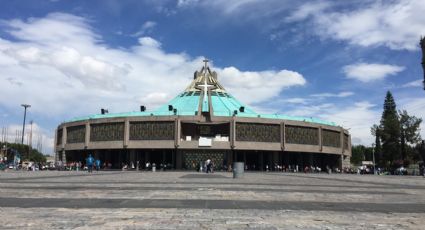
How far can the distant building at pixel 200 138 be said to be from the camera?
6825 centimetres

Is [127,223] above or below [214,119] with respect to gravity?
below

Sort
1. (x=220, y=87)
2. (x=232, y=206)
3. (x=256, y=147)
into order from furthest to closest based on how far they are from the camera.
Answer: (x=220, y=87), (x=256, y=147), (x=232, y=206)

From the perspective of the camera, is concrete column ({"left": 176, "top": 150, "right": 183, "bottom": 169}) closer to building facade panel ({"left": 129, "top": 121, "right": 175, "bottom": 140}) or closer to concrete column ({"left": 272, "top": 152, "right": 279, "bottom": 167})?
building facade panel ({"left": 129, "top": 121, "right": 175, "bottom": 140})

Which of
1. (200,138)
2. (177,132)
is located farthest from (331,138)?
(177,132)

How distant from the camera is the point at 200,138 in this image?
68312 millimetres

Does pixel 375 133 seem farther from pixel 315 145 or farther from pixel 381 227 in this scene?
pixel 381 227

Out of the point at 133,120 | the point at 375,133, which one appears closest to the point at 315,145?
the point at 375,133

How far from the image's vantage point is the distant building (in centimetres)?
6825

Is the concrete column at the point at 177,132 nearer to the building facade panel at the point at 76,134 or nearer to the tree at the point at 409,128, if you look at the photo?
the building facade panel at the point at 76,134

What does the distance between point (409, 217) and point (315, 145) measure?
6599cm

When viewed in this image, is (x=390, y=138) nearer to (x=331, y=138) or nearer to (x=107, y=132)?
(x=331, y=138)

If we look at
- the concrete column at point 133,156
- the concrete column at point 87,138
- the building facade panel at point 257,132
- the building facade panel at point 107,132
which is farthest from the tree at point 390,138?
the concrete column at point 87,138

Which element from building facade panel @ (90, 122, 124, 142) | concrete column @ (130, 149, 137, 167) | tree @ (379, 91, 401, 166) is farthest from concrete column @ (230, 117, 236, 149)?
tree @ (379, 91, 401, 166)

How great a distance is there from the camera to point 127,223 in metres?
7.50
